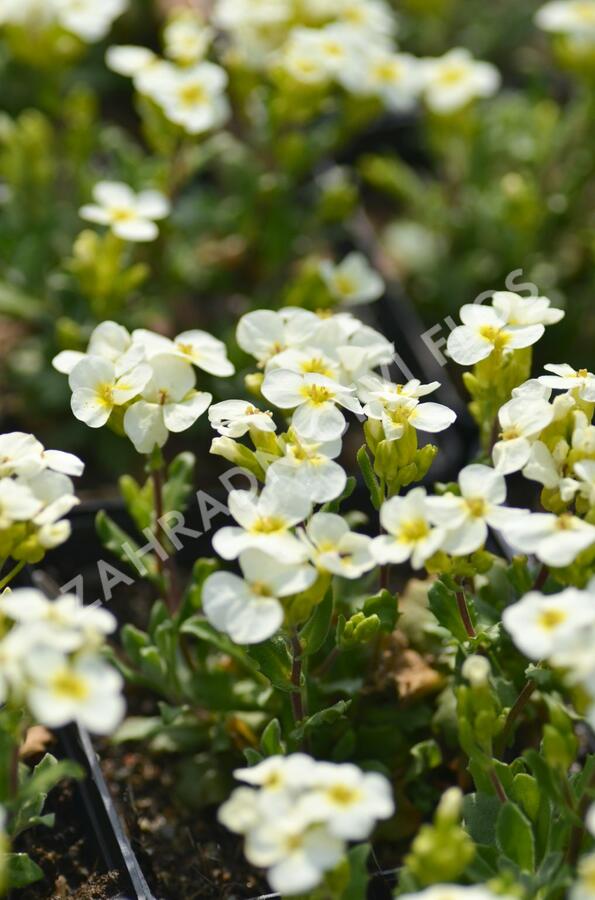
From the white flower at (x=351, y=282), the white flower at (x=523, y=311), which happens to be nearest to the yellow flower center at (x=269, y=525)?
the white flower at (x=523, y=311)

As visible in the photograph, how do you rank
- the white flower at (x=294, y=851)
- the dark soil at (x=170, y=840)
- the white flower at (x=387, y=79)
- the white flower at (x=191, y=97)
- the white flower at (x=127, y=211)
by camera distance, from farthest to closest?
the white flower at (x=387, y=79) → the white flower at (x=191, y=97) → the white flower at (x=127, y=211) → the dark soil at (x=170, y=840) → the white flower at (x=294, y=851)

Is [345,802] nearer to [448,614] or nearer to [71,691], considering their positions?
[71,691]

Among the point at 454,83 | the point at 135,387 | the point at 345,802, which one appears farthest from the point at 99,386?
the point at 454,83

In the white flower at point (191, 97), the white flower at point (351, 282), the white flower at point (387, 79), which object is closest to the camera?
the white flower at point (191, 97)

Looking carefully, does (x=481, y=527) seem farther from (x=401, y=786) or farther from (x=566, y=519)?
(x=401, y=786)

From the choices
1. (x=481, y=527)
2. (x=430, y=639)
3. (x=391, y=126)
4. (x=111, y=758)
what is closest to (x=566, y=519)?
(x=481, y=527)

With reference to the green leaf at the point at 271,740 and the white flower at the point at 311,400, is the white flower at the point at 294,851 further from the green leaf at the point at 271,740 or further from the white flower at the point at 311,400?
the white flower at the point at 311,400
